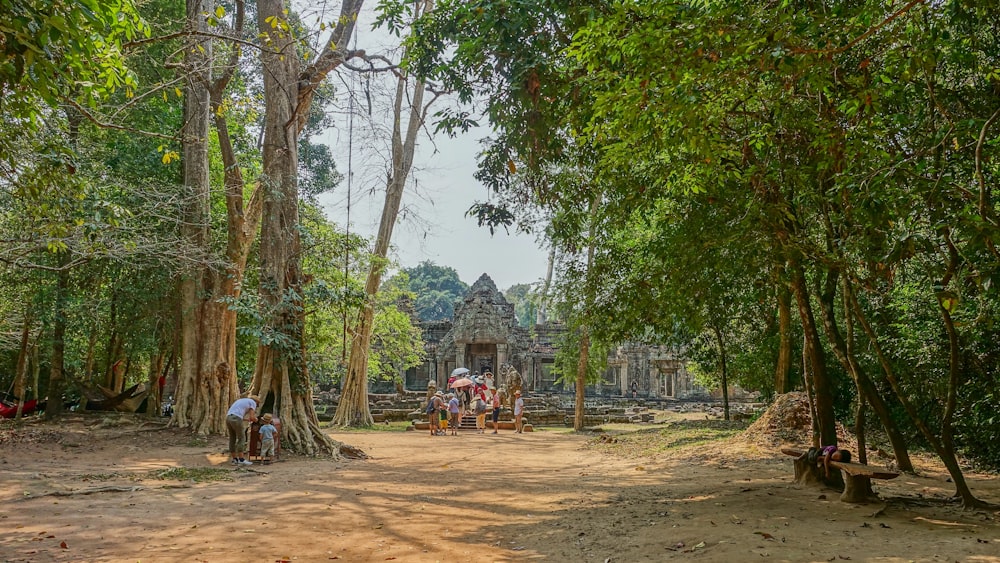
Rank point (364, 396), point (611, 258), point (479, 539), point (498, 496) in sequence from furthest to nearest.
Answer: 1. point (364, 396)
2. point (611, 258)
3. point (498, 496)
4. point (479, 539)

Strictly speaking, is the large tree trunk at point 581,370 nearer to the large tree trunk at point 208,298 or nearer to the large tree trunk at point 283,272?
the large tree trunk at point 283,272

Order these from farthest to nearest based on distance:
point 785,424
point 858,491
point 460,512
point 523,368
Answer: point 523,368 → point 785,424 → point 460,512 → point 858,491

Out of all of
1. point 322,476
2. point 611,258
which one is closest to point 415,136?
point 611,258

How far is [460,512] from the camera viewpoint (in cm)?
675

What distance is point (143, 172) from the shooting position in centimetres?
1399

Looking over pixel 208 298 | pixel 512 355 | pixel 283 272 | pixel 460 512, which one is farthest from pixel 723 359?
pixel 512 355

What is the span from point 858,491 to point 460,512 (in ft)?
12.6

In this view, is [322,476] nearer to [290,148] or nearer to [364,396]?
[290,148]

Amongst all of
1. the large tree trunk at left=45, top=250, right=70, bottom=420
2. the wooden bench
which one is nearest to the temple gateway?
the large tree trunk at left=45, top=250, right=70, bottom=420

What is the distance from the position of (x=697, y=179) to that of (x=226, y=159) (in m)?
9.68

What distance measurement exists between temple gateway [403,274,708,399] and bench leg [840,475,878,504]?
2275cm

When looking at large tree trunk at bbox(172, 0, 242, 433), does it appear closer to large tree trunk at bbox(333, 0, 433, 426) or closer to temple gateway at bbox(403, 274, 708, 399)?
large tree trunk at bbox(333, 0, 433, 426)

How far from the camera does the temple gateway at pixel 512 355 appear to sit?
101 ft

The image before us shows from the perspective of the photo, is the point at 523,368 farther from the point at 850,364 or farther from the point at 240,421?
the point at 850,364
